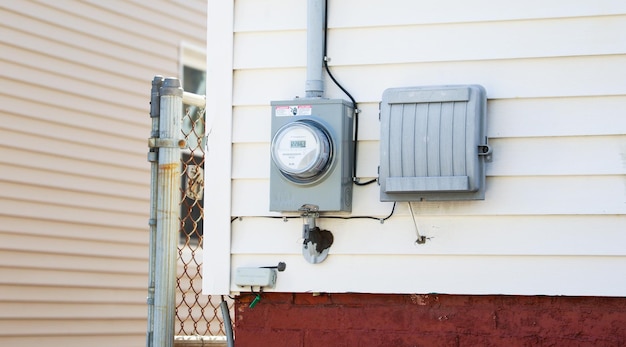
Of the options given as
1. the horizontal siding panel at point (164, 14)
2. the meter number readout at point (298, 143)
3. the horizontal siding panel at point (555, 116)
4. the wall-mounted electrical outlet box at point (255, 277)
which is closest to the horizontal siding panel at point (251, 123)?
the meter number readout at point (298, 143)

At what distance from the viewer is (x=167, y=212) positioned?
4.32 meters

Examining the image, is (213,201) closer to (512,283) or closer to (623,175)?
(512,283)

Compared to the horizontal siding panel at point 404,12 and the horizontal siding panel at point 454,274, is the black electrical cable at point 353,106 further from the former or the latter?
the horizontal siding panel at point 454,274

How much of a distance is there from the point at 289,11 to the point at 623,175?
1437 mm

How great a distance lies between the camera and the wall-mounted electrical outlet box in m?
4.05

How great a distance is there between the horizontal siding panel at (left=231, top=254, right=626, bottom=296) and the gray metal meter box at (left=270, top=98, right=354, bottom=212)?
24cm

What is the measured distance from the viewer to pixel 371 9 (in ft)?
13.4

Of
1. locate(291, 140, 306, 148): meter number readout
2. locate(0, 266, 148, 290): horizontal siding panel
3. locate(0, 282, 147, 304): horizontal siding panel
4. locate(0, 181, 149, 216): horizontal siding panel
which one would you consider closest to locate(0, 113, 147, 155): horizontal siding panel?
locate(0, 181, 149, 216): horizontal siding panel

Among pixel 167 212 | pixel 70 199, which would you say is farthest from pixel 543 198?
pixel 70 199

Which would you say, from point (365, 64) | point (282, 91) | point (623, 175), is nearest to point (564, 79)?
point (623, 175)

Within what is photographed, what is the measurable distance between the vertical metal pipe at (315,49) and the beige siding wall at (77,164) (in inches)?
Answer: 152

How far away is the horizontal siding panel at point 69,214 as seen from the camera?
7.35m

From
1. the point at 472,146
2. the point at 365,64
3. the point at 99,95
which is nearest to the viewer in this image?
the point at 472,146

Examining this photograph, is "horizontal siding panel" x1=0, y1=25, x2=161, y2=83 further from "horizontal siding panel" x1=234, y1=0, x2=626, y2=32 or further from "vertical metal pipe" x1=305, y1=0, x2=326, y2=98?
"vertical metal pipe" x1=305, y1=0, x2=326, y2=98
